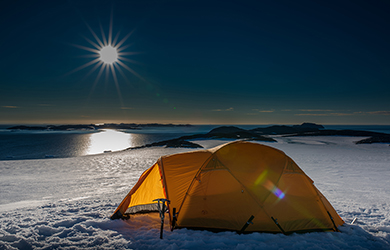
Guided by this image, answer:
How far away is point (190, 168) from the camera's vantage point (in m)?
5.82

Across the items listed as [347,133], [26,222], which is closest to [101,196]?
[26,222]

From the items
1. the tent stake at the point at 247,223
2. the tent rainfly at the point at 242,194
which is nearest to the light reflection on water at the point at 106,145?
the tent rainfly at the point at 242,194

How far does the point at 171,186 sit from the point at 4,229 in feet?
14.0

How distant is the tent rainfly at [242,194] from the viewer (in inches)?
203

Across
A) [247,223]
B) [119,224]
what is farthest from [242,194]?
[119,224]

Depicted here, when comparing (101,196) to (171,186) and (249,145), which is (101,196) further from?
(249,145)

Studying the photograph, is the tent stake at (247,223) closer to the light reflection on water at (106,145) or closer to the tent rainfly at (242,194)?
the tent rainfly at (242,194)

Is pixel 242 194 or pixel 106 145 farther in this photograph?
pixel 106 145

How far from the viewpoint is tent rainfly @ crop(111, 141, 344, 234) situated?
16.9 feet

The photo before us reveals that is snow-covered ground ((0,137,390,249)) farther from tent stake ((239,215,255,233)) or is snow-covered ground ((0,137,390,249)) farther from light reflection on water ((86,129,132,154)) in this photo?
light reflection on water ((86,129,132,154))

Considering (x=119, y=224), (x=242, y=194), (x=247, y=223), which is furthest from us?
(x=119, y=224)

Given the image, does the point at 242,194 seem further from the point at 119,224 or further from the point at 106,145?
the point at 106,145

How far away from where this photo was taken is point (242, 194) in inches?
211

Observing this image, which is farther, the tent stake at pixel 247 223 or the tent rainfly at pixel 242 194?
the tent rainfly at pixel 242 194
